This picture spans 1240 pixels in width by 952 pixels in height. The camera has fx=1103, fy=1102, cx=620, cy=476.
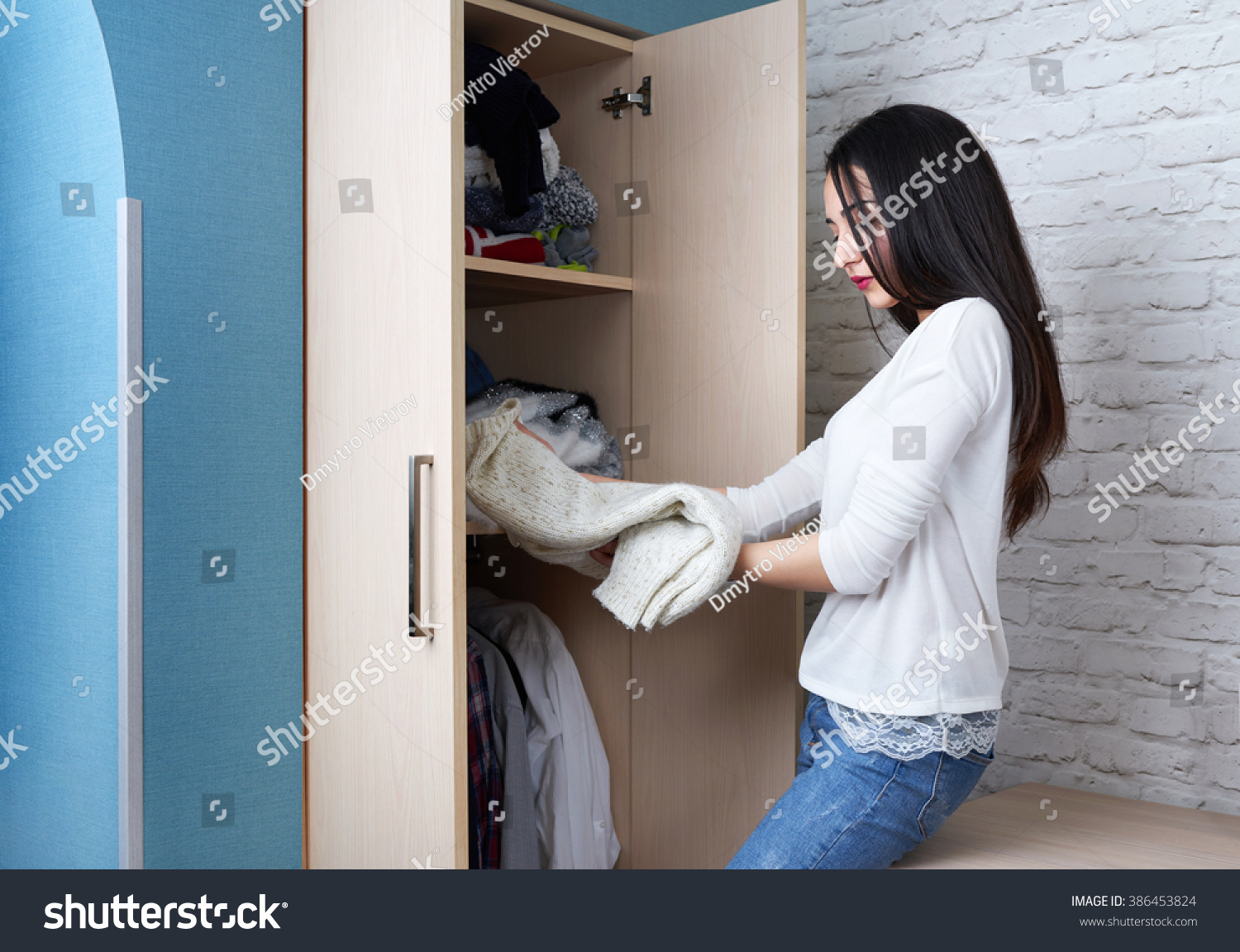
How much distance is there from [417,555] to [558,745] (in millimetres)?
578

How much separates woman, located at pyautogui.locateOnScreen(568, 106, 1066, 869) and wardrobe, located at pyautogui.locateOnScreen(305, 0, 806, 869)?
27 cm

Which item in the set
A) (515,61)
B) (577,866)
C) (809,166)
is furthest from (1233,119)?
(577,866)

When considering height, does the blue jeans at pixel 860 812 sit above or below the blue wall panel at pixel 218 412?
below

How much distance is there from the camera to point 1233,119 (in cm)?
168

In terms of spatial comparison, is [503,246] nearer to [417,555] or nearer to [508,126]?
[508,126]

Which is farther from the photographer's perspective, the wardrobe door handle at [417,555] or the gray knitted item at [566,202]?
the gray knitted item at [566,202]

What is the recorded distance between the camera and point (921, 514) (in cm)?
131

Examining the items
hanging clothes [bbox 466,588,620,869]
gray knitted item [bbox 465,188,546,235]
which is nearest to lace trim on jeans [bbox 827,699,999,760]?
hanging clothes [bbox 466,588,620,869]

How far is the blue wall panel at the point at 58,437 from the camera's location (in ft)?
4.93

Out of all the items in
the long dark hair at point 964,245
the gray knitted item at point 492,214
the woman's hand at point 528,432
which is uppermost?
the gray knitted item at point 492,214

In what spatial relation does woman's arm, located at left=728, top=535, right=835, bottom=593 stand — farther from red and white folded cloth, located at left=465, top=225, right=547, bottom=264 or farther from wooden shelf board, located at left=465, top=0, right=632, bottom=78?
wooden shelf board, located at left=465, top=0, right=632, bottom=78

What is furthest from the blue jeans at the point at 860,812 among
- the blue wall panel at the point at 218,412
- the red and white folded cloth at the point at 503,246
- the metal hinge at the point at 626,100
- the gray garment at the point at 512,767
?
the metal hinge at the point at 626,100

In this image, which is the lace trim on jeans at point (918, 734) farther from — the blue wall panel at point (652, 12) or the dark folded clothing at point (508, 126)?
the blue wall panel at point (652, 12)

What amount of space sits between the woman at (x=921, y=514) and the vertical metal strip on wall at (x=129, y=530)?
83 cm
